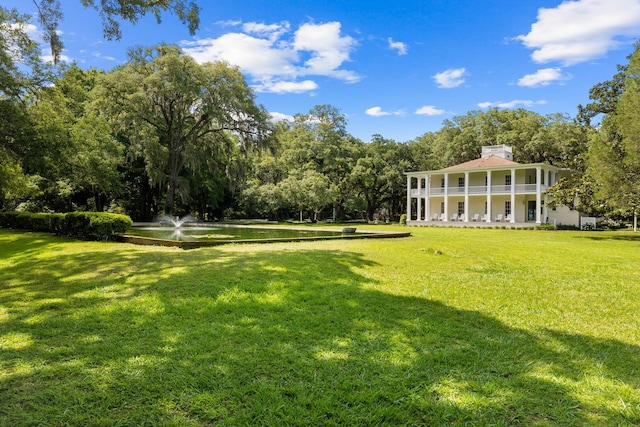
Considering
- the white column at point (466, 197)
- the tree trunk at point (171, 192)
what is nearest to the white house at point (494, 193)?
the white column at point (466, 197)

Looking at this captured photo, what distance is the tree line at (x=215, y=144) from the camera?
13336mm

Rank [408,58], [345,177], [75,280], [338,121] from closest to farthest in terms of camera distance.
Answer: [75,280]
[408,58]
[345,177]
[338,121]

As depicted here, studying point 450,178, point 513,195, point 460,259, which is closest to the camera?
point 460,259

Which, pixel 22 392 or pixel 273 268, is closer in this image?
pixel 22 392

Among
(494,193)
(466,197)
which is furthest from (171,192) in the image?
(494,193)

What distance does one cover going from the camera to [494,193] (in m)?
28.8

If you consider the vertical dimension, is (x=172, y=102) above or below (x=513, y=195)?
above

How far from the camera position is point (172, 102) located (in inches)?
960

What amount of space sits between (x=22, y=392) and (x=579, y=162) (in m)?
26.0


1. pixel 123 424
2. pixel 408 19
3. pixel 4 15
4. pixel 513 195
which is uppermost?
pixel 408 19

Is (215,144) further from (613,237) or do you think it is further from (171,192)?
(613,237)

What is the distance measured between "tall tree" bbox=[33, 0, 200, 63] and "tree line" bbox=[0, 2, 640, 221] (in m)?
4.97

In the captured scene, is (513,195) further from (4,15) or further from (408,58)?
(4,15)

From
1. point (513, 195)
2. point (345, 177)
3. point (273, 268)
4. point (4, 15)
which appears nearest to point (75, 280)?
point (273, 268)
